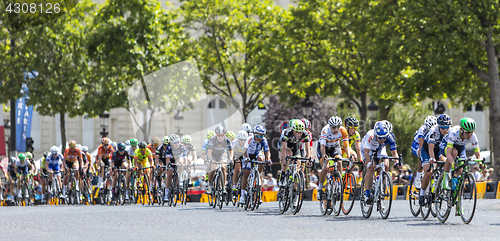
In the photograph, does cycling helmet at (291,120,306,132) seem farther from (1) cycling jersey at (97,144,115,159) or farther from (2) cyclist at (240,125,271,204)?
(1) cycling jersey at (97,144,115,159)

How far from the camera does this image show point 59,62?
34.0m

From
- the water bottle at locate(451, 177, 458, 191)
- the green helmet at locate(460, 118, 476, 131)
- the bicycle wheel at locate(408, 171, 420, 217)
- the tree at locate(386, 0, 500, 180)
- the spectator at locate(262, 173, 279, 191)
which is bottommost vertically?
the spectator at locate(262, 173, 279, 191)

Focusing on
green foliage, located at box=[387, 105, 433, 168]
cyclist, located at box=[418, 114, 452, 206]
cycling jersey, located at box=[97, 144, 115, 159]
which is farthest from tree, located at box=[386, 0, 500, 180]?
green foliage, located at box=[387, 105, 433, 168]

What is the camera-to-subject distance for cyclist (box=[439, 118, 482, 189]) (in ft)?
37.4

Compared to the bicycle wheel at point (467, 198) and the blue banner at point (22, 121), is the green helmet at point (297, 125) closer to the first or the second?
the bicycle wheel at point (467, 198)

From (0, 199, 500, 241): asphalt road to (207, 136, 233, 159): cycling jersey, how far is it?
2.00 meters

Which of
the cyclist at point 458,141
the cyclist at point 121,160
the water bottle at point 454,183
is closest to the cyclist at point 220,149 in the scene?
the cyclist at point 121,160

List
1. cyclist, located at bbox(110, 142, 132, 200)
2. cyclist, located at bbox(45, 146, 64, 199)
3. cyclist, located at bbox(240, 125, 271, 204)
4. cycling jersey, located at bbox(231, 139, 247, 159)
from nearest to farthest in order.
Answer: cyclist, located at bbox(240, 125, 271, 204)
cycling jersey, located at bbox(231, 139, 247, 159)
cyclist, located at bbox(110, 142, 132, 200)
cyclist, located at bbox(45, 146, 64, 199)

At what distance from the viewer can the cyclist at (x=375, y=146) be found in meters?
12.7

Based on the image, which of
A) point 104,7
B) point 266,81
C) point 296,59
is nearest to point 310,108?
point 296,59

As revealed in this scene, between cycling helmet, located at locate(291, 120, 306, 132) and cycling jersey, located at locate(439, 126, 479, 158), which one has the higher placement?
cycling helmet, located at locate(291, 120, 306, 132)

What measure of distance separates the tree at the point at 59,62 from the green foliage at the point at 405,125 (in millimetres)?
16562

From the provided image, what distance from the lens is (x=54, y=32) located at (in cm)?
3391

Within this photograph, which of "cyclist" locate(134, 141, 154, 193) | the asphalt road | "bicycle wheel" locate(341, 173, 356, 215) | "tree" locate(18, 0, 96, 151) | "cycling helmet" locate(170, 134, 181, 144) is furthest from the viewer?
"tree" locate(18, 0, 96, 151)
